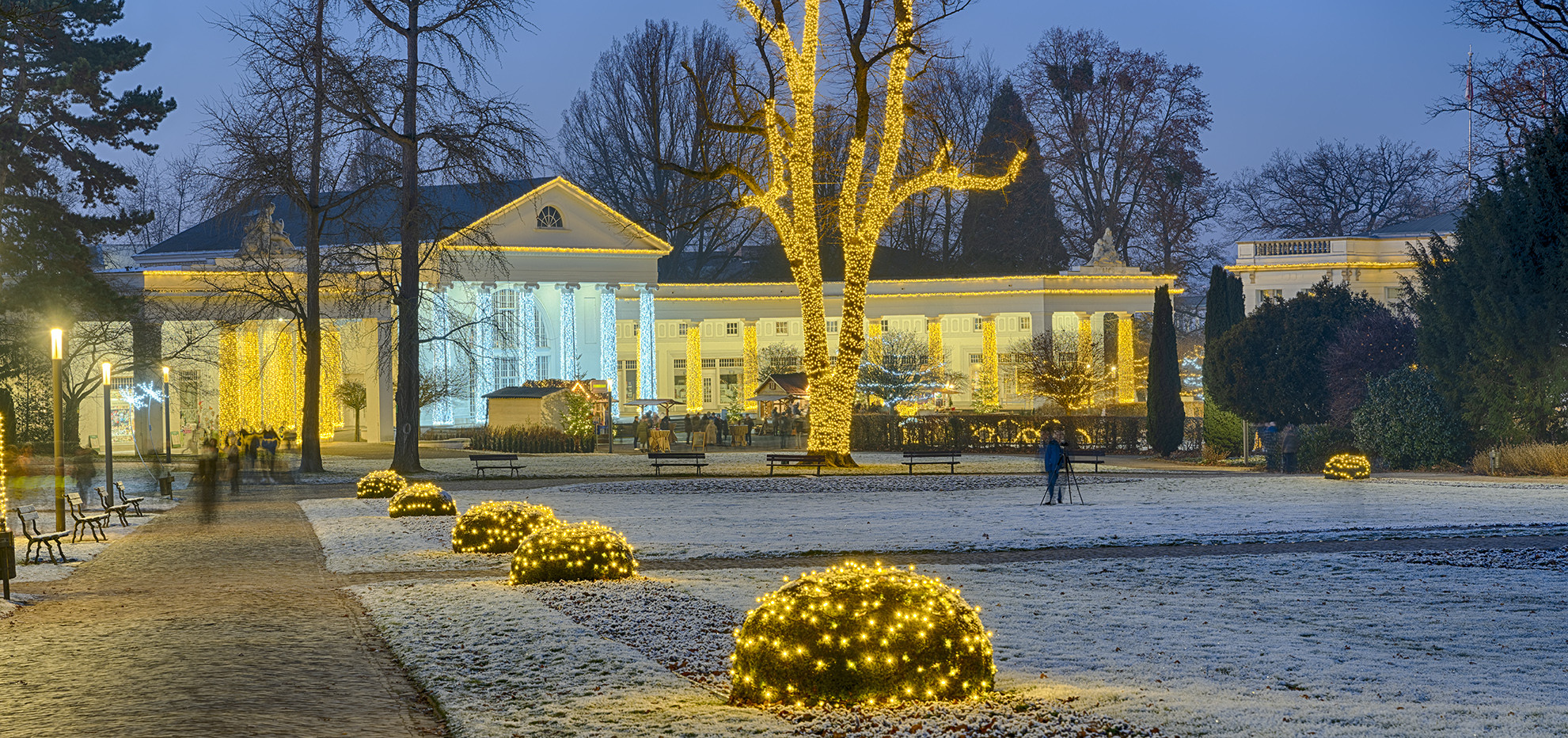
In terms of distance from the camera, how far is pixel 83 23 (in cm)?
4325

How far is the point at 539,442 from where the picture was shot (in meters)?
47.5

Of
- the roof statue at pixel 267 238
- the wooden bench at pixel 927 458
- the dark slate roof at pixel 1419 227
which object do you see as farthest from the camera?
the dark slate roof at pixel 1419 227

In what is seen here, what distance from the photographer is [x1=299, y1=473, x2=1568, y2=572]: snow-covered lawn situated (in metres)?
18.4

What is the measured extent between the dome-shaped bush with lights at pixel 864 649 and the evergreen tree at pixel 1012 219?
6202 cm

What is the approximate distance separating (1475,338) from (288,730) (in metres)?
29.4

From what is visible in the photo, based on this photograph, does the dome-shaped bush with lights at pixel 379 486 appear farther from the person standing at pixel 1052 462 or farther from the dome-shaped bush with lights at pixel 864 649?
the dome-shaped bush with lights at pixel 864 649

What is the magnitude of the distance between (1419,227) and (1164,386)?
24643 millimetres

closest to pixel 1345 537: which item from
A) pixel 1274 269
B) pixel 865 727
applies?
pixel 865 727

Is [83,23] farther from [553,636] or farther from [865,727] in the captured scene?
[865,727]

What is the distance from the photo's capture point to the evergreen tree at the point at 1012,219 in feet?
235

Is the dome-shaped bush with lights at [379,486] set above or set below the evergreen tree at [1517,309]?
below

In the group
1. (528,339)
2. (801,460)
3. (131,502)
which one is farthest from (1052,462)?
(528,339)

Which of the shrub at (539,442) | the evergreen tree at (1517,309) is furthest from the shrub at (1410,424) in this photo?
the shrub at (539,442)

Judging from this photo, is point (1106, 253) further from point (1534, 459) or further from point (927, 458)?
point (1534, 459)
